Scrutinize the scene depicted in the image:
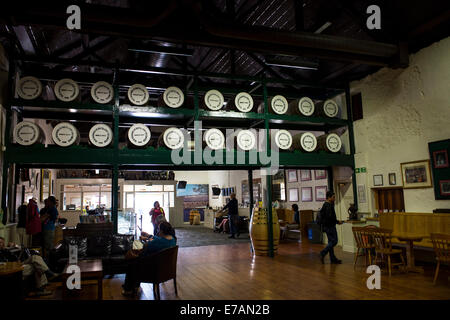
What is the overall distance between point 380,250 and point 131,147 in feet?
17.0

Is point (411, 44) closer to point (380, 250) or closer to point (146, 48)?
point (380, 250)

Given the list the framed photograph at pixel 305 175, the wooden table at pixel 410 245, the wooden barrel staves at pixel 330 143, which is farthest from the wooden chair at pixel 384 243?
the framed photograph at pixel 305 175

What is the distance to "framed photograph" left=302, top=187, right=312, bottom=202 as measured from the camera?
11.3 m

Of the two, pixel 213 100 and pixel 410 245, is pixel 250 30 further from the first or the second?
pixel 410 245

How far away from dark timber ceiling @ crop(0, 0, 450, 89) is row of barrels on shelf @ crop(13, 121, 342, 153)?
54.1 inches

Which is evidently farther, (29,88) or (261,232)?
(261,232)

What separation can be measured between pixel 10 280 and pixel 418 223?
6.87 m

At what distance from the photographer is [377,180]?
7.92m

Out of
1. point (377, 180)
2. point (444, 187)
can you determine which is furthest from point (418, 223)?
point (377, 180)

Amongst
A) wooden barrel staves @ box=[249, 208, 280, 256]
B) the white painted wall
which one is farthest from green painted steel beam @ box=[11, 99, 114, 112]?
the white painted wall

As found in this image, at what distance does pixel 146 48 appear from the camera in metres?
6.54

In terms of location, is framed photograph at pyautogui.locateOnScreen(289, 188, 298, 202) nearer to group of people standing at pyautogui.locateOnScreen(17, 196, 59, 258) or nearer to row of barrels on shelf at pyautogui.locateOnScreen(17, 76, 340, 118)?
row of barrels on shelf at pyautogui.locateOnScreen(17, 76, 340, 118)
